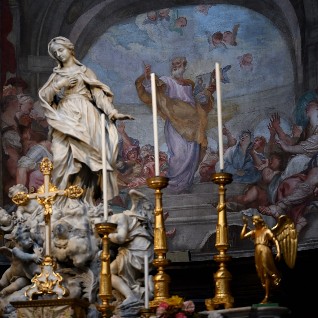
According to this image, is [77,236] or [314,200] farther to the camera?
[314,200]

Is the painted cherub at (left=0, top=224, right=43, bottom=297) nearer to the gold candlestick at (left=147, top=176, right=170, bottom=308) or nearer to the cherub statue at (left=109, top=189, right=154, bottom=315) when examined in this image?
the cherub statue at (left=109, top=189, right=154, bottom=315)

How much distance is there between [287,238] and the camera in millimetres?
9039

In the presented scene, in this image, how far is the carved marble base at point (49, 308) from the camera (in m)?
9.58

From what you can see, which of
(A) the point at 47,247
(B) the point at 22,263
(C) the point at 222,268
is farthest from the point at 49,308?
(C) the point at 222,268

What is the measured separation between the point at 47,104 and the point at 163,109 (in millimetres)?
4986

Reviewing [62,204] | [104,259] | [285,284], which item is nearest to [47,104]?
[62,204]

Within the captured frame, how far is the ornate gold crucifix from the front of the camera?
9.81 meters

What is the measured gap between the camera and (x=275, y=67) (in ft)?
52.8

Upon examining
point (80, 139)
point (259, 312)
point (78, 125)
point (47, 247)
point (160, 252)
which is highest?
point (78, 125)

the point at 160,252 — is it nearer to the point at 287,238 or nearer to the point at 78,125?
the point at 287,238

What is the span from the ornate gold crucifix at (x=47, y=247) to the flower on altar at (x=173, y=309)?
1638 mm

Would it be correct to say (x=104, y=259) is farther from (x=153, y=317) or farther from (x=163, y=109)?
(x=163, y=109)

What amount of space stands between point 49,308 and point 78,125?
228 cm

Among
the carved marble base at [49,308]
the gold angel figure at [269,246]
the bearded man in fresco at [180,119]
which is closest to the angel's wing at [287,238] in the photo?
the gold angel figure at [269,246]
